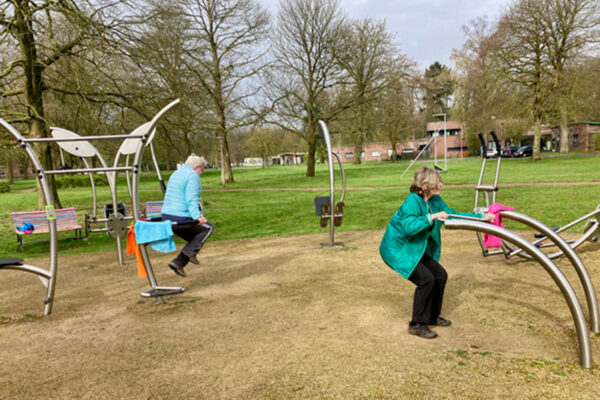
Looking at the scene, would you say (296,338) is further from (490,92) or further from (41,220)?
(490,92)

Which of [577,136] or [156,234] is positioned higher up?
[577,136]

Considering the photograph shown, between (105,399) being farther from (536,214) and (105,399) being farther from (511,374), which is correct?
(536,214)

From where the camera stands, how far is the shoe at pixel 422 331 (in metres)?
3.53

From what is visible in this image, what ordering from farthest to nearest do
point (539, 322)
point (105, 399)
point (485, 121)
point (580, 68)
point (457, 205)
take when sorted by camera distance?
point (485, 121), point (580, 68), point (457, 205), point (539, 322), point (105, 399)

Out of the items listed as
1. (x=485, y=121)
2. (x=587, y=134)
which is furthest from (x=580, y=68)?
(x=587, y=134)

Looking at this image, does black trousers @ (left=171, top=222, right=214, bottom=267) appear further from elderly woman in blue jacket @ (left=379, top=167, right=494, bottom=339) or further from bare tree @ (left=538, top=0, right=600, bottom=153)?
bare tree @ (left=538, top=0, right=600, bottom=153)

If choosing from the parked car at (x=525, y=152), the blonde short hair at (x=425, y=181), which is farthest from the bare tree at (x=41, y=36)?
the parked car at (x=525, y=152)

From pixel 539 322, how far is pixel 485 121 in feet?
113

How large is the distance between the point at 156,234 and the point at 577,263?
400 centimetres

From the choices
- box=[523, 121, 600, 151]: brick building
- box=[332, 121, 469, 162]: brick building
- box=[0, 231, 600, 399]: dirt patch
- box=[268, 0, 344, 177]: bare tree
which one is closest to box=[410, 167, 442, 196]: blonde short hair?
box=[0, 231, 600, 399]: dirt patch

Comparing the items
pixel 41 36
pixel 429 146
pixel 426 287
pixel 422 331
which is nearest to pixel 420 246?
pixel 426 287

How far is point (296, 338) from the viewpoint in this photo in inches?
143

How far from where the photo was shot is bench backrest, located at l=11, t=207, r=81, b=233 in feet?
27.3

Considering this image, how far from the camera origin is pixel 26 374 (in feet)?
10.6
